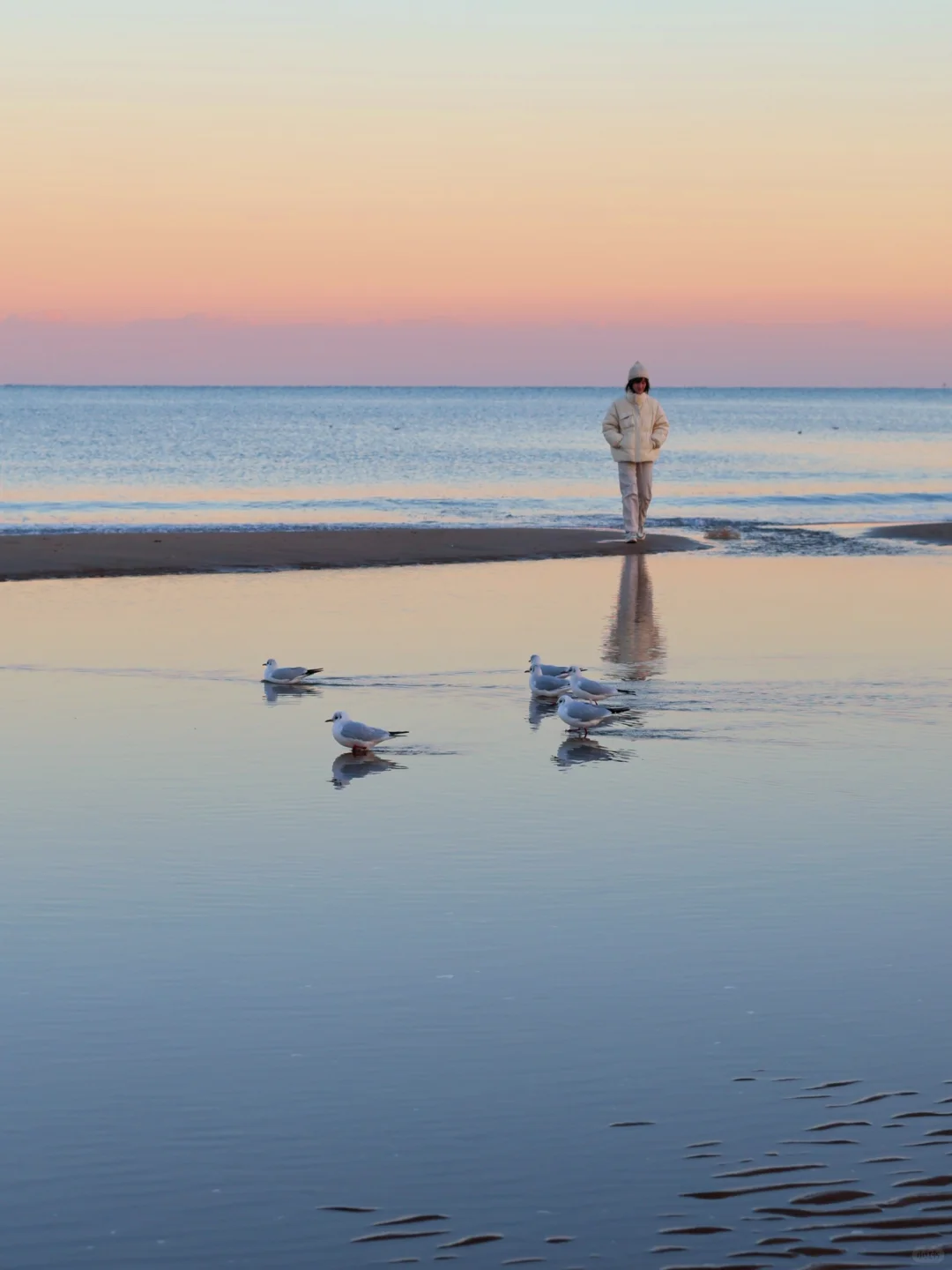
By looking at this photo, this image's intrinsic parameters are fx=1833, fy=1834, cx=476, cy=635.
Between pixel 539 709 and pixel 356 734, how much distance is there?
1973 millimetres

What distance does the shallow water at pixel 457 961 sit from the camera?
4484mm

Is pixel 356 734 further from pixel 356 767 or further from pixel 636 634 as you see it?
pixel 636 634

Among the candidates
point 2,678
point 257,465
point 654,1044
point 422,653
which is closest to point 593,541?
point 422,653

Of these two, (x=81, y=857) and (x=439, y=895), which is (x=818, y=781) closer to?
(x=439, y=895)

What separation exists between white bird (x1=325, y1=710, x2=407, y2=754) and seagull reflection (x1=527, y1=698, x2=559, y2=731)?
1365 millimetres

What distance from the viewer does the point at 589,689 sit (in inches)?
436

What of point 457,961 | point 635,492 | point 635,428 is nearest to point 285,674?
point 457,961

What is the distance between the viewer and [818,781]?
30.0ft

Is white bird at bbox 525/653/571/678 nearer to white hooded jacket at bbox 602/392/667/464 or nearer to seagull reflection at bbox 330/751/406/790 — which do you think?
seagull reflection at bbox 330/751/406/790

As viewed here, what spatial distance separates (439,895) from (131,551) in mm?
14810

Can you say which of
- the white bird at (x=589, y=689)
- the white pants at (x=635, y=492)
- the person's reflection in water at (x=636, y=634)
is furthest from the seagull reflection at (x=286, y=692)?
the white pants at (x=635, y=492)

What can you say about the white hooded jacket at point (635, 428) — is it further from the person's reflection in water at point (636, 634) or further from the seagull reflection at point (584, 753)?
the seagull reflection at point (584, 753)

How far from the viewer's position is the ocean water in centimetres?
3288

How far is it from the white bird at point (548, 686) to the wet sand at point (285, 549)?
8906mm
